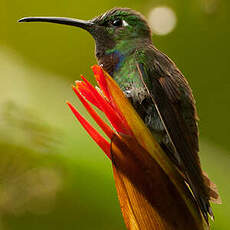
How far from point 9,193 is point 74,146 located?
0.27 m

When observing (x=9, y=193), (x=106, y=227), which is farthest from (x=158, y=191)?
(x=106, y=227)

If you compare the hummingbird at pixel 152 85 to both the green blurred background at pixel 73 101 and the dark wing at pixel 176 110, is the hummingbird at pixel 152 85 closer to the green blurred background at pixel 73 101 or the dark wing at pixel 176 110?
the dark wing at pixel 176 110

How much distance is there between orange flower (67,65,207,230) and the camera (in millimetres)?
570

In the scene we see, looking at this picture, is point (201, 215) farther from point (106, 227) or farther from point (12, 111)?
point (106, 227)

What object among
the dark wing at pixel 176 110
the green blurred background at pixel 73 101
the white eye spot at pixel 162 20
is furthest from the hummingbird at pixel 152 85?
the white eye spot at pixel 162 20

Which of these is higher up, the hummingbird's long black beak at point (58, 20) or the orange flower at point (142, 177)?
the hummingbird's long black beak at point (58, 20)

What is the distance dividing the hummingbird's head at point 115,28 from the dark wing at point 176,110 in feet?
Result: 0.25

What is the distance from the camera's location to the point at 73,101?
1356 millimetres

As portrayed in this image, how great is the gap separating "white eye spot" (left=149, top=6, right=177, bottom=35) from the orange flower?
69 cm

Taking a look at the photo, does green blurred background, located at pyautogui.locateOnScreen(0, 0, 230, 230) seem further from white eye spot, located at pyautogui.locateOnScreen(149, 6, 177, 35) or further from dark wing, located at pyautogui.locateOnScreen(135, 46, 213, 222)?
dark wing, located at pyautogui.locateOnScreen(135, 46, 213, 222)

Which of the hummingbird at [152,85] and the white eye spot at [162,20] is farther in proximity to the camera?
the white eye spot at [162,20]

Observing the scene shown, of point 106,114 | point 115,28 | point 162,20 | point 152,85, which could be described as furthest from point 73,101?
point 106,114

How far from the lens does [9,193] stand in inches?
30.2

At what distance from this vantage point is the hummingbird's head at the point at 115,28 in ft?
2.99
